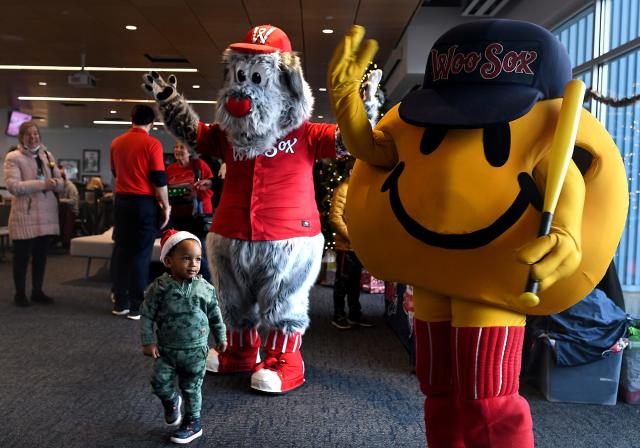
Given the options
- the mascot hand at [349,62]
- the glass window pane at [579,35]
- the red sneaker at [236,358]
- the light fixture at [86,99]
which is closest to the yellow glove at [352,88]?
the mascot hand at [349,62]

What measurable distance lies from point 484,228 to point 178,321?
4.04 ft

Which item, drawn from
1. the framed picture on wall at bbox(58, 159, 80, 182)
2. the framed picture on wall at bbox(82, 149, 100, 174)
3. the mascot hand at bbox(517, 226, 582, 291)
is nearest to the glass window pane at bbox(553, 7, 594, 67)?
the mascot hand at bbox(517, 226, 582, 291)

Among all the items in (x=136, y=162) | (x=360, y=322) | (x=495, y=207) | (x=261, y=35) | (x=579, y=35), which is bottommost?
(x=360, y=322)

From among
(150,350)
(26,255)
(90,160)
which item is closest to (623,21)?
(150,350)

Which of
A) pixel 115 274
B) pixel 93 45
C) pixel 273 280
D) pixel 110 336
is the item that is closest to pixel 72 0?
pixel 93 45

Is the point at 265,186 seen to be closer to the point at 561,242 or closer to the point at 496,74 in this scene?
the point at 496,74

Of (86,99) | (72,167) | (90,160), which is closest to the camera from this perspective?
(86,99)

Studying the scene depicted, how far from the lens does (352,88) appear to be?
159 centimetres

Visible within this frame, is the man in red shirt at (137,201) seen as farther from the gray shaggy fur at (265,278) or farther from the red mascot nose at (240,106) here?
the red mascot nose at (240,106)

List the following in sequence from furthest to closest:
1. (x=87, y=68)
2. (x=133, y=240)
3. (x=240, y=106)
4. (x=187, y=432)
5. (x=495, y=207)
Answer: (x=87, y=68)
(x=133, y=240)
(x=240, y=106)
(x=187, y=432)
(x=495, y=207)

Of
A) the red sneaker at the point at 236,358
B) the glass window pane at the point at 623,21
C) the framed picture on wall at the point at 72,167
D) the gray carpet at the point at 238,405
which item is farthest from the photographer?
the framed picture on wall at the point at 72,167

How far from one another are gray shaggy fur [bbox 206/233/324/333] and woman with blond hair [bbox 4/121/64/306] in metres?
2.37

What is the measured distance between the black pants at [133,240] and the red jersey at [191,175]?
0.64m

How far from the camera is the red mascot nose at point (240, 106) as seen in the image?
256cm
